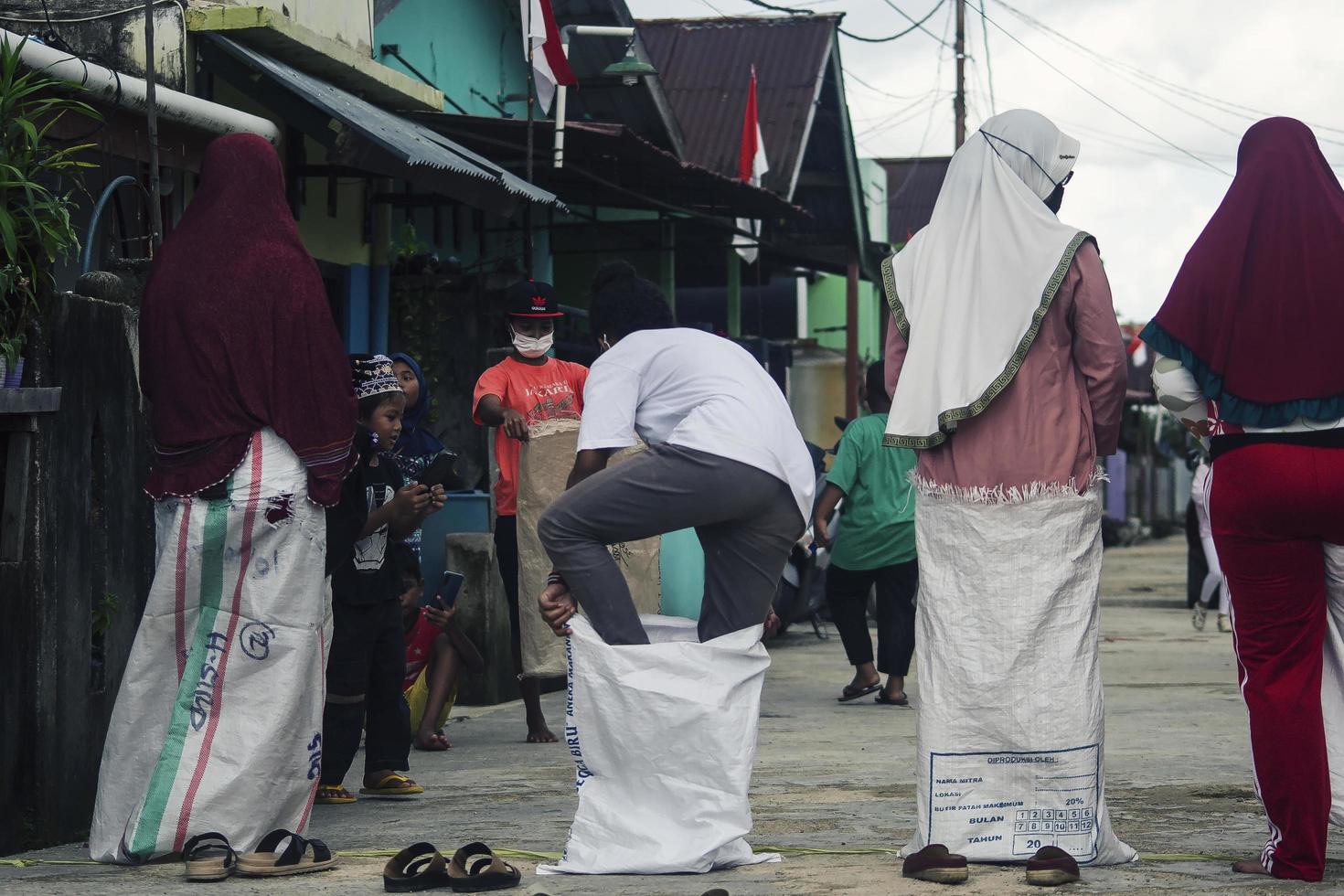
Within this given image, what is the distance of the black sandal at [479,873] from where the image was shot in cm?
445

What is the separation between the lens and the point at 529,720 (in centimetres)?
799

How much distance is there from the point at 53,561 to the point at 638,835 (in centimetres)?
191

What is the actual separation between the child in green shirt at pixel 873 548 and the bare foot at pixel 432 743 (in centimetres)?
260

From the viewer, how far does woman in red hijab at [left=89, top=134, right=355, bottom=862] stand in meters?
4.94

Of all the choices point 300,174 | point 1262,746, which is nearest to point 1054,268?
point 1262,746

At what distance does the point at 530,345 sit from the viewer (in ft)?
26.4

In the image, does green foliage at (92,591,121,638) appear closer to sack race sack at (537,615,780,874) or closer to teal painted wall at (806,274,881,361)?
sack race sack at (537,615,780,874)

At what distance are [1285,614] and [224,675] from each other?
2.84m

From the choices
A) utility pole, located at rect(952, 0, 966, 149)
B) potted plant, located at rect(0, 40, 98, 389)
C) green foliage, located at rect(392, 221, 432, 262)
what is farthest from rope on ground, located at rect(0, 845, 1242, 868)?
utility pole, located at rect(952, 0, 966, 149)

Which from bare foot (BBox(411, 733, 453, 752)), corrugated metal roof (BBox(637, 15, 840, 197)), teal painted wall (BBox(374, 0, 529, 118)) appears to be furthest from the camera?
corrugated metal roof (BBox(637, 15, 840, 197))

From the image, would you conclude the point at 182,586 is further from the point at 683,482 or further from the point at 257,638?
the point at 683,482

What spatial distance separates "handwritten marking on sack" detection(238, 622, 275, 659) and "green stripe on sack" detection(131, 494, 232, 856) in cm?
10

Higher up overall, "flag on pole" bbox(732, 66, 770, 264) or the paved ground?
"flag on pole" bbox(732, 66, 770, 264)

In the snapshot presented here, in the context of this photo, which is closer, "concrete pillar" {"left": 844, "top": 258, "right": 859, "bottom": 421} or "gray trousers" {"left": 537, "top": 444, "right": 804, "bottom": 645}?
"gray trousers" {"left": 537, "top": 444, "right": 804, "bottom": 645}
